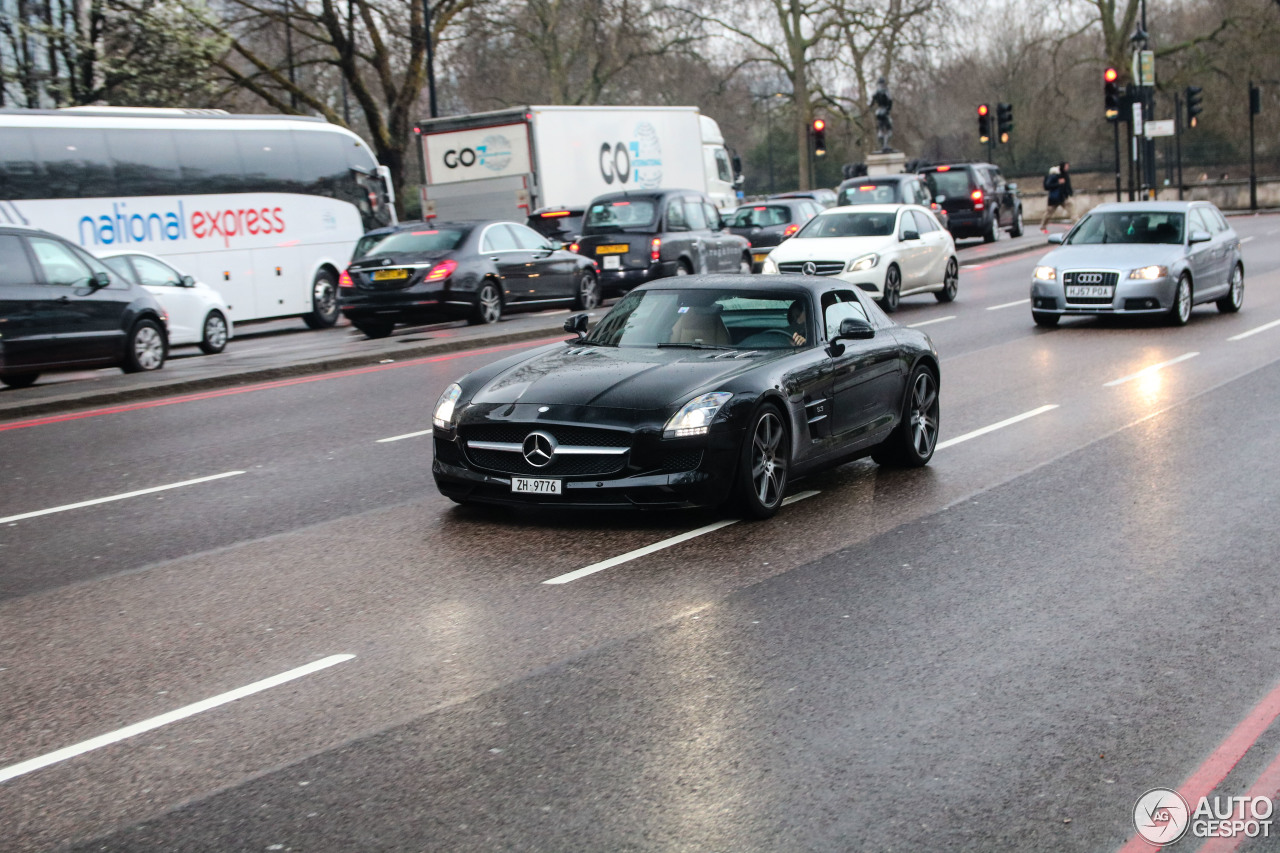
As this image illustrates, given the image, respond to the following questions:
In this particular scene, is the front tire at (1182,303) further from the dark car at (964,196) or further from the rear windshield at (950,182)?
the rear windshield at (950,182)

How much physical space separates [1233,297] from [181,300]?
14.7 meters

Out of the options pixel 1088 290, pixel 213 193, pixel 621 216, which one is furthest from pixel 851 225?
pixel 213 193

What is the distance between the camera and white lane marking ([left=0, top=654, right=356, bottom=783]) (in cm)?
491

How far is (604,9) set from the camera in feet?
180

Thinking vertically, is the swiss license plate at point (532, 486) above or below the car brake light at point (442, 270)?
below

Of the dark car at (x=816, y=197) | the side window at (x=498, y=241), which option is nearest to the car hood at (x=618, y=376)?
the side window at (x=498, y=241)

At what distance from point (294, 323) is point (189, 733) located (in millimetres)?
27533

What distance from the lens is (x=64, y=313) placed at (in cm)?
1722

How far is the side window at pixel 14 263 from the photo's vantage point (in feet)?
55.2

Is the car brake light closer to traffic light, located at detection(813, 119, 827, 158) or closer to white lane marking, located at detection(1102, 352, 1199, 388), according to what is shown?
white lane marking, located at detection(1102, 352, 1199, 388)

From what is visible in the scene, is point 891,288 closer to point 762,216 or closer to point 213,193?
point 213,193

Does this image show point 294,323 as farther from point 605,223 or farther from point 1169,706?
point 1169,706

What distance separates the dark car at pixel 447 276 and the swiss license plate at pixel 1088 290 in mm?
8783

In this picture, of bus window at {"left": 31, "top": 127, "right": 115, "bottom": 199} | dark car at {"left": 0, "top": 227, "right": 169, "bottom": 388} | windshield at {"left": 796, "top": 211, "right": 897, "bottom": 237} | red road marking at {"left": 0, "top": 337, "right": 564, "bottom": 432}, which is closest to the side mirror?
red road marking at {"left": 0, "top": 337, "right": 564, "bottom": 432}
